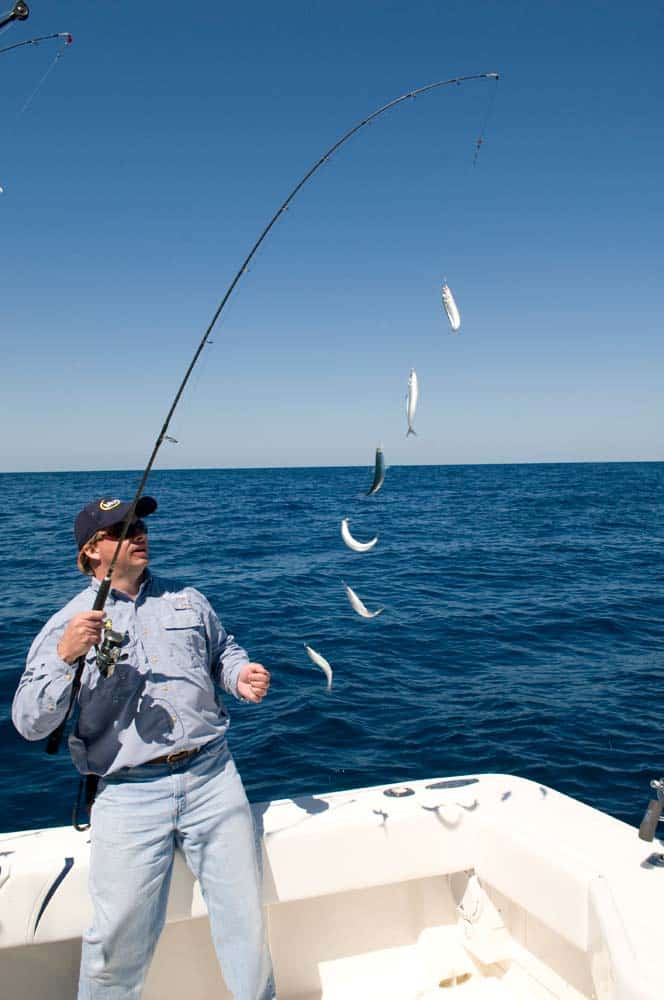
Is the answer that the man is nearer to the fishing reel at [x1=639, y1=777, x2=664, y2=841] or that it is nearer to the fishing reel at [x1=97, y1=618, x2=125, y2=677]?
the fishing reel at [x1=97, y1=618, x2=125, y2=677]

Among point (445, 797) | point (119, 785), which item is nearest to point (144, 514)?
point (119, 785)

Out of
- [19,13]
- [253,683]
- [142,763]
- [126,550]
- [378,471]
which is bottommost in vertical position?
[142,763]

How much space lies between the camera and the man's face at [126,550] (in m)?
3.02

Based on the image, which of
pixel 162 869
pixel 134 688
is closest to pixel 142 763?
pixel 134 688

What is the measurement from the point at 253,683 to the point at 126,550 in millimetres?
802

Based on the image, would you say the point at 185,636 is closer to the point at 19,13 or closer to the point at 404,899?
the point at 404,899

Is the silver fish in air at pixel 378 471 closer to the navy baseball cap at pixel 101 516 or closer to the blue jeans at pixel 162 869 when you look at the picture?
the navy baseball cap at pixel 101 516

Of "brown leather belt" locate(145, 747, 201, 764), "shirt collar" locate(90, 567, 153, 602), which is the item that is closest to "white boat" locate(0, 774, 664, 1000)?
"brown leather belt" locate(145, 747, 201, 764)

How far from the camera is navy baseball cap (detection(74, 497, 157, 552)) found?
3.07 m

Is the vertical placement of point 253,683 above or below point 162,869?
above

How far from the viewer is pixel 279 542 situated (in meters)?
22.2

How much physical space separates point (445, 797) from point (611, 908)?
1.08 metres

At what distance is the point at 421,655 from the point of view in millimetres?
10117

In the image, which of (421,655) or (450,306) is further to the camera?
(421,655)
